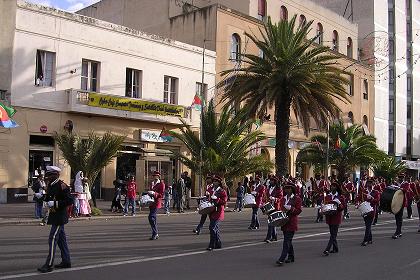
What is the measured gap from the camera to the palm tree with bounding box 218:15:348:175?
84.8 feet

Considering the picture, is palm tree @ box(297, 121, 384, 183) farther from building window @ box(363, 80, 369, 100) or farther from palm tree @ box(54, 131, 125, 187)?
palm tree @ box(54, 131, 125, 187)

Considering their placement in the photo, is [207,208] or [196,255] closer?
[196,255]

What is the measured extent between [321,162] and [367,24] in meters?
23.6

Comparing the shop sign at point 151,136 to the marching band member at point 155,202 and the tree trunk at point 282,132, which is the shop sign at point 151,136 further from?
the marching band member at point 155,202

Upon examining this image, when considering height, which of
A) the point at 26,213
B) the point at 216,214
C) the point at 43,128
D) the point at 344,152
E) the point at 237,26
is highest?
the point at 237,26

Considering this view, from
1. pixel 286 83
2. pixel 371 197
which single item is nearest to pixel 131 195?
pixel 286 83

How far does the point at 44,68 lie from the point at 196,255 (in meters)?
17.8

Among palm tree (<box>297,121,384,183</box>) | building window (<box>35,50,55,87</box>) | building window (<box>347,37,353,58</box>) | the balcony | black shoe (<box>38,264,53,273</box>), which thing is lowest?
black shoe (<box>38,264,53,273</box>)

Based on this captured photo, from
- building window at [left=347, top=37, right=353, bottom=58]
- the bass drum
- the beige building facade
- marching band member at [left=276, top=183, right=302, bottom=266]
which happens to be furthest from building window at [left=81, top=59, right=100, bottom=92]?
building window at [left=347, top=37, right=353, bottom=58]

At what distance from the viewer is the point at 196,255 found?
1166 centimetres

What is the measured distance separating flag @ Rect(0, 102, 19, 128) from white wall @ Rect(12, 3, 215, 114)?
165 centimetres

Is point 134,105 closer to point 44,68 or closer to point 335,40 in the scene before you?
point 44,68

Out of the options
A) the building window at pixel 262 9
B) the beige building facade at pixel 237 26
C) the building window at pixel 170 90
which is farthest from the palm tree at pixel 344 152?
the building window at pixel 170 90

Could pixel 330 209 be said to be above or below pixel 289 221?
above
